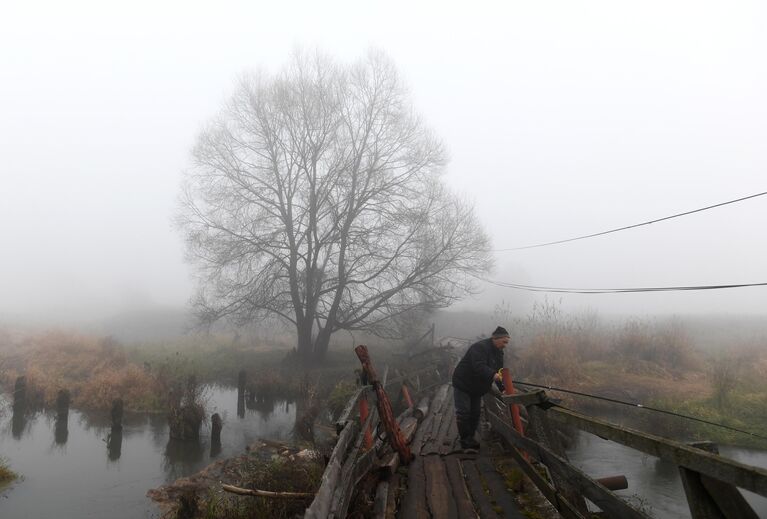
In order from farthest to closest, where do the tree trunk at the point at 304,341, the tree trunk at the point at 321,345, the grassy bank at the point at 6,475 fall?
the tree trunk at the point at 304,341 → the tree trunk at the point at 321,345 → the grassy bank at the point at 6,475

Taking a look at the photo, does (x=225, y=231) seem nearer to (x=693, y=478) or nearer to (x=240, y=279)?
(x=240, y=279)

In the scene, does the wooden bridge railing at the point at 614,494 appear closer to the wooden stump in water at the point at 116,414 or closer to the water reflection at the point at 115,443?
the water reflection at the point at 115,443

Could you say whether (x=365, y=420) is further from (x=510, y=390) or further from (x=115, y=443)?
(x=115, y=443)

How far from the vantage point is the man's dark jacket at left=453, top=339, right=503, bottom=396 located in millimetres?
7070

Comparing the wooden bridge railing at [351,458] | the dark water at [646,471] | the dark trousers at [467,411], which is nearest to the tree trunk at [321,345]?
the wooden bridge railing at [351,458]

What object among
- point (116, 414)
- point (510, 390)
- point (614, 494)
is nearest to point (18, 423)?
point (116, 414)

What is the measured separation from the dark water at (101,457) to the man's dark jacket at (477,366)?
615 cm

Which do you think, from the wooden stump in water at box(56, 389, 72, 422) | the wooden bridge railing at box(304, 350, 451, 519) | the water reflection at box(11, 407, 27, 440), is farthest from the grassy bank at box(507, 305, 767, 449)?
the water reflection at box(11, 407, 27, 440)

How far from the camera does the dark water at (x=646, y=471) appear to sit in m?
8.35

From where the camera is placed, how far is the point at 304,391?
16.8m

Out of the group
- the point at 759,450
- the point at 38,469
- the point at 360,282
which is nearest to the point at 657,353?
the point at 759,450

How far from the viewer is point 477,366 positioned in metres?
6.91

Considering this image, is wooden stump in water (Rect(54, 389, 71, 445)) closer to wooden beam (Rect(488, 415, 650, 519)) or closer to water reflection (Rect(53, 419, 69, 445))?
water reflection (Rect(53, 419, 69, 445))

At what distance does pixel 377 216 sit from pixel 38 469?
47.1 feet
